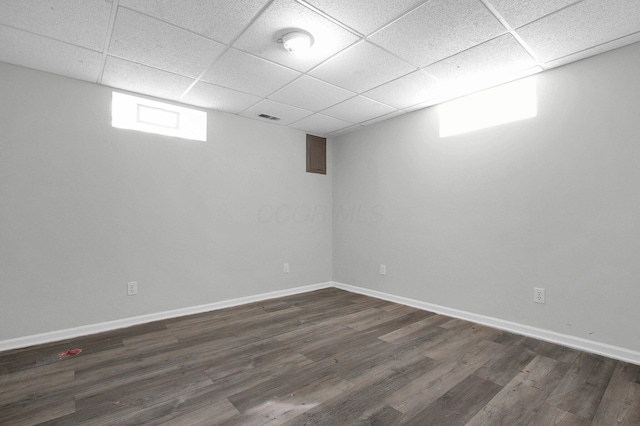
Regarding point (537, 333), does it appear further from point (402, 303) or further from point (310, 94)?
point (310, 94)

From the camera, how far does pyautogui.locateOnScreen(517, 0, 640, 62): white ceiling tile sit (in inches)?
76.4

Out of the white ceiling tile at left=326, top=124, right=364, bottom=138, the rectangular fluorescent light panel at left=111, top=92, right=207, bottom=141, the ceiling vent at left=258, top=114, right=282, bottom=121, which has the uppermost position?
the ceiling vent at left=258, top=114, right=282, bottom=121

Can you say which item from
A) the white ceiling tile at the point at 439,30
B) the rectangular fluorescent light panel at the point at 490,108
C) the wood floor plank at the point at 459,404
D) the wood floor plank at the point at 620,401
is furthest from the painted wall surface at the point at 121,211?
the wood floor plank at the point at 620,401

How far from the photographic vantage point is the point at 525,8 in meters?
1.95

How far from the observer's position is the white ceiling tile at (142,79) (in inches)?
105

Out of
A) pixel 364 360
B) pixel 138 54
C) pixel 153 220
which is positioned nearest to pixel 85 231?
pixel 153 220

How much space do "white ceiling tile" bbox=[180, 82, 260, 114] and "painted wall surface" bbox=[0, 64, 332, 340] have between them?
227mm

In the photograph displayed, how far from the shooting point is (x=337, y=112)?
3836 millimetres

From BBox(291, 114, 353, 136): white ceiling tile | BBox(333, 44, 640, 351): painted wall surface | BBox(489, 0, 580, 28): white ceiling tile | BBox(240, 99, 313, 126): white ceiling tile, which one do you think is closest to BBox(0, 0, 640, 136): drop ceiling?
BBox(489, 0, 580, 28): white ceiling tile

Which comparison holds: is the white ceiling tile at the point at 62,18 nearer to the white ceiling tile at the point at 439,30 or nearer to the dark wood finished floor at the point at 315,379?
the white ceiling tile at the point at 439,30

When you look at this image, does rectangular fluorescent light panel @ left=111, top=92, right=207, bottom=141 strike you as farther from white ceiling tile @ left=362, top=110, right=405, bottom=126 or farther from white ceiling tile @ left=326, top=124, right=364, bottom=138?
white ceiling tile @ left=362, top=110, right=405, bottom=126

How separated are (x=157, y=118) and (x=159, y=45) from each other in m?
1.22

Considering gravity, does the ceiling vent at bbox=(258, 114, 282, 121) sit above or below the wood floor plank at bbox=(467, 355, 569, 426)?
above

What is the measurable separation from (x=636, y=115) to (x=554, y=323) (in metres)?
1.81
